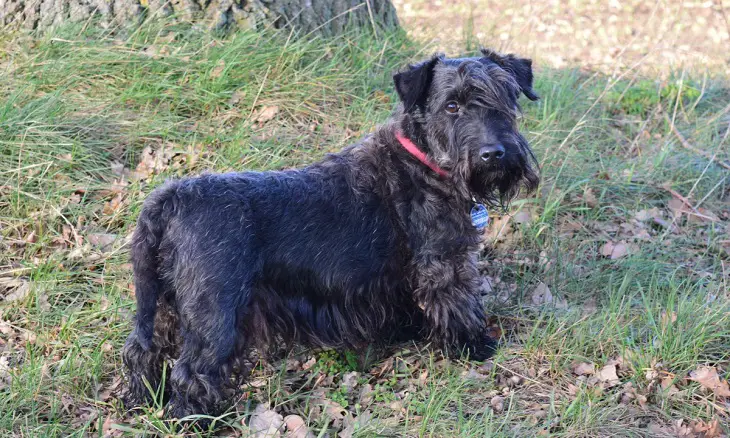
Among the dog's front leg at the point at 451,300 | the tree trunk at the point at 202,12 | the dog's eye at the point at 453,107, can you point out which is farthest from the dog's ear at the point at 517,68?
the tree trunk at the point at 202,12

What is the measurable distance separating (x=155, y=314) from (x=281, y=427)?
2.65 ft

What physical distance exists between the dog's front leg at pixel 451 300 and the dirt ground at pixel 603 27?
13.0 feet

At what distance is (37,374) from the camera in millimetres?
3492

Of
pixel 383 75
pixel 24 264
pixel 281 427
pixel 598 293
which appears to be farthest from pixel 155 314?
pixel 383 75

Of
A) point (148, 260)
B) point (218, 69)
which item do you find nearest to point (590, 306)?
point (148, 260)

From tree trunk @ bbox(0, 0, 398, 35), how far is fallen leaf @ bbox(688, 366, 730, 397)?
3.74 meters

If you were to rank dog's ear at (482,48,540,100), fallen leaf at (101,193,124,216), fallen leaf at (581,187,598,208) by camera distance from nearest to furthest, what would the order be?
dog's ear at (482,48,540,100) < fallen leaf at (101,193,124,216) < fallen leaf at (581,187,598,208)

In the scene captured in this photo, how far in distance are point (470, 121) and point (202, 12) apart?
117 inches

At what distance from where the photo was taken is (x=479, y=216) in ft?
12.7

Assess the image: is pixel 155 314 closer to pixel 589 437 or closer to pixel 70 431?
pixel 70 431

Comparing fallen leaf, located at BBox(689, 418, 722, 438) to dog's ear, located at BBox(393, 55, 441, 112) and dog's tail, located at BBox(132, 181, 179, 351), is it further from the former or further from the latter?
dog's tail, located at BBox(132, 181, 179, 351)

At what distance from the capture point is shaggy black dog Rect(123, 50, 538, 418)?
3258 millimetres

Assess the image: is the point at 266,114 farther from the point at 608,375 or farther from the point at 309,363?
the point at 608,375

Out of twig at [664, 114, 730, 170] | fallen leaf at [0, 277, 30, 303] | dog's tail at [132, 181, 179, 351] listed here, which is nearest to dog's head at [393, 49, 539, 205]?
dog's tail at [132, 181, 179, 351]
